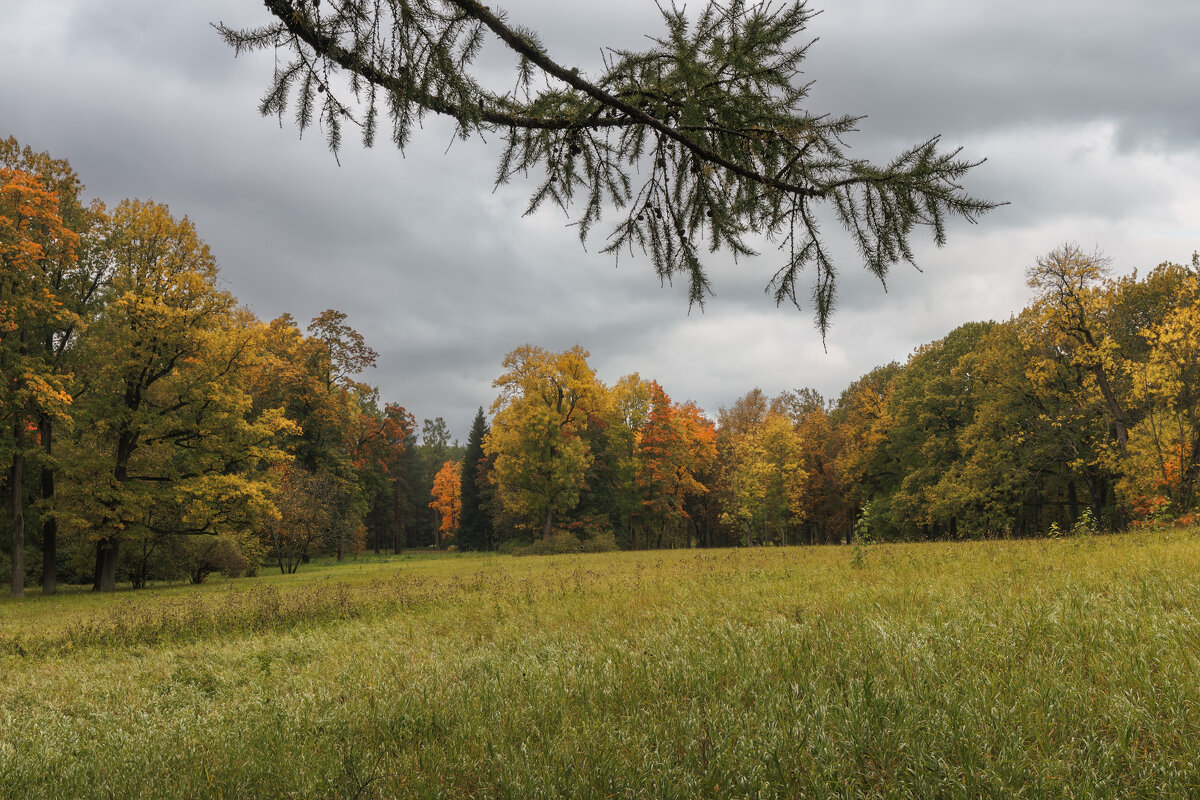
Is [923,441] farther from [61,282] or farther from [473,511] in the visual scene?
[61,282]

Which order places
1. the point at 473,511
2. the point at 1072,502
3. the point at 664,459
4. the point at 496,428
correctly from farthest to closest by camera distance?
the point at 473,511, the point at 664,459, the point at 496,428, the point at 1072,502

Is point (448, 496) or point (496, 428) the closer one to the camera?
point (496, 428)

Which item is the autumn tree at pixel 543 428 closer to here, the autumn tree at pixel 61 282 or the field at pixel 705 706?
the autumn tree at pixel 61 282

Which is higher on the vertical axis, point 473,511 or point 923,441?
point 923,441

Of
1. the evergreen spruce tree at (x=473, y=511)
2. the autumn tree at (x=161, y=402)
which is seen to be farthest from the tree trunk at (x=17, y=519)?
the evergreen spruce tree at (x=473, y=511)

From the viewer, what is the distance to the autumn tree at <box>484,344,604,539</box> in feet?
135

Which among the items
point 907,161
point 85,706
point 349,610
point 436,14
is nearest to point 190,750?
point 85,706

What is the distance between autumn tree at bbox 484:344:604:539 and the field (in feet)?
107

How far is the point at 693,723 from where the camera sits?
3580mm

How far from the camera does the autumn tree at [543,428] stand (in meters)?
41.1

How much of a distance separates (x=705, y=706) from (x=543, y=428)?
36751 millimetres

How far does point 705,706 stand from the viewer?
397cm

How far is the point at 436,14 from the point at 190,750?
5.04 metres

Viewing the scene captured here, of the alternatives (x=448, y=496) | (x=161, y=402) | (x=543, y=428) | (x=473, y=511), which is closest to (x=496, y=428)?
(x=543, y=428)
